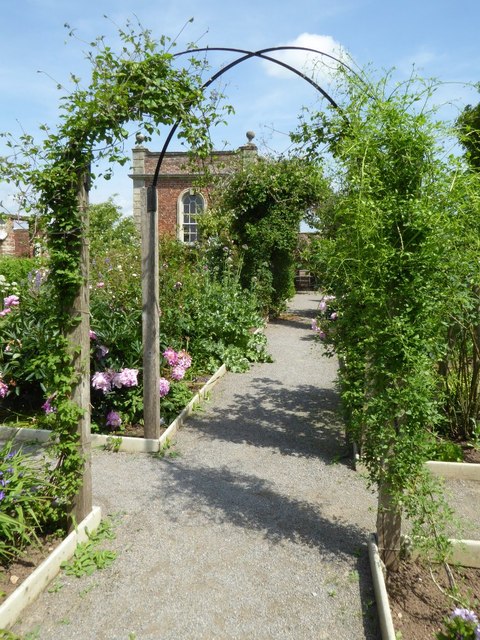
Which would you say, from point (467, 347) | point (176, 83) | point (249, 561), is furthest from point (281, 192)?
point (249, 561)

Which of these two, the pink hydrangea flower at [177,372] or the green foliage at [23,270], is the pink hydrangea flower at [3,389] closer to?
the green foliage at [23,270]

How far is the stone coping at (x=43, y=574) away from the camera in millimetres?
2396

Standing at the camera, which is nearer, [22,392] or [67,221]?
[67,221]

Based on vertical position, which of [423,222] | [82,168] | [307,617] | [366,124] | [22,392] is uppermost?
[366,124]

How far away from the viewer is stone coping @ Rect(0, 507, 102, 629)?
2.40 meters

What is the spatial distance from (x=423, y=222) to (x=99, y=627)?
263 centimetres

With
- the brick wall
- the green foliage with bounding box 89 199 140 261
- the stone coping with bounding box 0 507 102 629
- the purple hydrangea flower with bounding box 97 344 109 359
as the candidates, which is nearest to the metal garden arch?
the purple hydrangea flower with bounding box 97 344 109 359

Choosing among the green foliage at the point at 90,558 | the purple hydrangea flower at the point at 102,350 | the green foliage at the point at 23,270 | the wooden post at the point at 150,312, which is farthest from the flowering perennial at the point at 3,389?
the green foliage at the point at 90,558

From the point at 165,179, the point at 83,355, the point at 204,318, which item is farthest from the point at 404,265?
the point at 165,179

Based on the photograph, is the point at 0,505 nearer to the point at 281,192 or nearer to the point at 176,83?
the point at 176,83

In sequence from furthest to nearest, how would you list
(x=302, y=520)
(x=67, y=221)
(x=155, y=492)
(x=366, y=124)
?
(x=155, y=492) → (x=302, y=520) → (x=67, y=221) → (x=366, y=124)

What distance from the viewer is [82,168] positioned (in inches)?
115

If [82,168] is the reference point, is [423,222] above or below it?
below

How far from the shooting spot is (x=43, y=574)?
2672 mm
